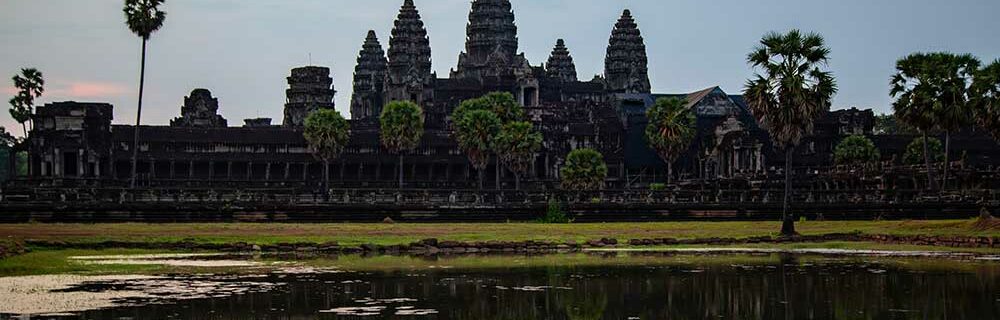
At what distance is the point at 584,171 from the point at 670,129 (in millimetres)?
7736

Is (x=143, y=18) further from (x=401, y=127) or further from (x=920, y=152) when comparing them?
(x=920, y=152)

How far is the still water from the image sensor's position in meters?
30.0

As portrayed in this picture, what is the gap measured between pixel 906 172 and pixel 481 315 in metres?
64.7

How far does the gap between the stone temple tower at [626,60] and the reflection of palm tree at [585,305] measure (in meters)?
144

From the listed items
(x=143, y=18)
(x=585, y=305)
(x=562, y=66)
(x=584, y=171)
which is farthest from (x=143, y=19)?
(x=562, y=66)

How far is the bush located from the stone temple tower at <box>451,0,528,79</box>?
101870 mm

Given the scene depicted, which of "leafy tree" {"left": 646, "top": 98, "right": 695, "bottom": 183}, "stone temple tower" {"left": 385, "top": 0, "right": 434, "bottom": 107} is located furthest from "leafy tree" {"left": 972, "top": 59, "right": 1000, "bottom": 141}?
"stone temple tower" {"left": 385, "top": 0, "right": 434, "bottom": 107}

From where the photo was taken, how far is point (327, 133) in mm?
116875

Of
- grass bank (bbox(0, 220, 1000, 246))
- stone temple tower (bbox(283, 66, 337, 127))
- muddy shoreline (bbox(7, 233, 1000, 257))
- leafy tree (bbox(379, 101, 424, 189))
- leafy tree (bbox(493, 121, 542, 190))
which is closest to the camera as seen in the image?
muddy shoreline (bbox(7, 233, 1000, 257))

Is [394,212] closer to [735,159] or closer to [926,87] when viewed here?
[926,87]

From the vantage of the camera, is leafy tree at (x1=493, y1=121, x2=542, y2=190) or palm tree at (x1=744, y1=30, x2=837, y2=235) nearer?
palm tree at (x1=744, y1=30, x2=837, y2=235)

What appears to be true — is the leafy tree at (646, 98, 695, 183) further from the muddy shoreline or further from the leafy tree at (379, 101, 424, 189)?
the muddy shoreline

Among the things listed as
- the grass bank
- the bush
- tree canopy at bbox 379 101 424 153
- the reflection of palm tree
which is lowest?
the reflection of palm tree

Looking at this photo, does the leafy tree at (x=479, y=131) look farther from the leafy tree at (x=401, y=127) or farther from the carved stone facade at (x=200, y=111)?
the carved stone facade at (x=200, y=111)
